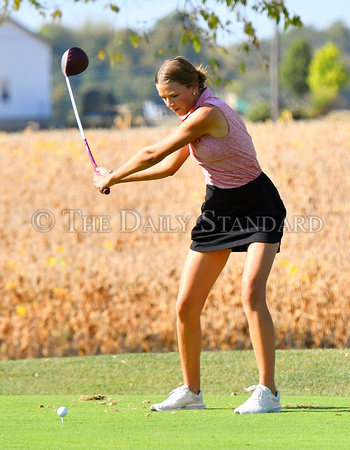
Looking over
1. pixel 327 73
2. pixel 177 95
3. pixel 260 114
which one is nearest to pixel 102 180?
pixel 177 95

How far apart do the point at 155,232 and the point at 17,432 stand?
7258 mm

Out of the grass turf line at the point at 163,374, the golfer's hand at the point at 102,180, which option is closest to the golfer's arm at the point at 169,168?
the golfer's hand at the point at 102,180

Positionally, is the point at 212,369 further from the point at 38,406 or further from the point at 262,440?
the point at 262,440

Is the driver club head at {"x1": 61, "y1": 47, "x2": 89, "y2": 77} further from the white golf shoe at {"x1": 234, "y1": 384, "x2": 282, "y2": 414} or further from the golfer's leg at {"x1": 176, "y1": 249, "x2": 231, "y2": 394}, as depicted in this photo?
the white golf shoe at {"x1": 234, "y1": 384, "x2": 282, "y2": 414}

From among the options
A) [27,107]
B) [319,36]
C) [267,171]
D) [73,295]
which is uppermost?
[319,36]

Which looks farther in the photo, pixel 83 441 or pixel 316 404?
pixel 316 404

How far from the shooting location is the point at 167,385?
22.0 feet

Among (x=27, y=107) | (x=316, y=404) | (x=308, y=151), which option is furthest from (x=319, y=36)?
(x=316, y=404)

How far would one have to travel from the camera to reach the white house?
207 ft

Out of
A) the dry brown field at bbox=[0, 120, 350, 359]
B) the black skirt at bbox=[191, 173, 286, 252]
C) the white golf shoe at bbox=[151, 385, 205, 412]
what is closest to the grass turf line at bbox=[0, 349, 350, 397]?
the dry brown field at bbox=[0, 120, 350, 359]

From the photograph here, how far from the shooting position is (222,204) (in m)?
4.62

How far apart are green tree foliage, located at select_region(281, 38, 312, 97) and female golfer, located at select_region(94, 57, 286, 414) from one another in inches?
2529

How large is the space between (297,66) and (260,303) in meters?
64.6

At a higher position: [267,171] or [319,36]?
[319,36]
